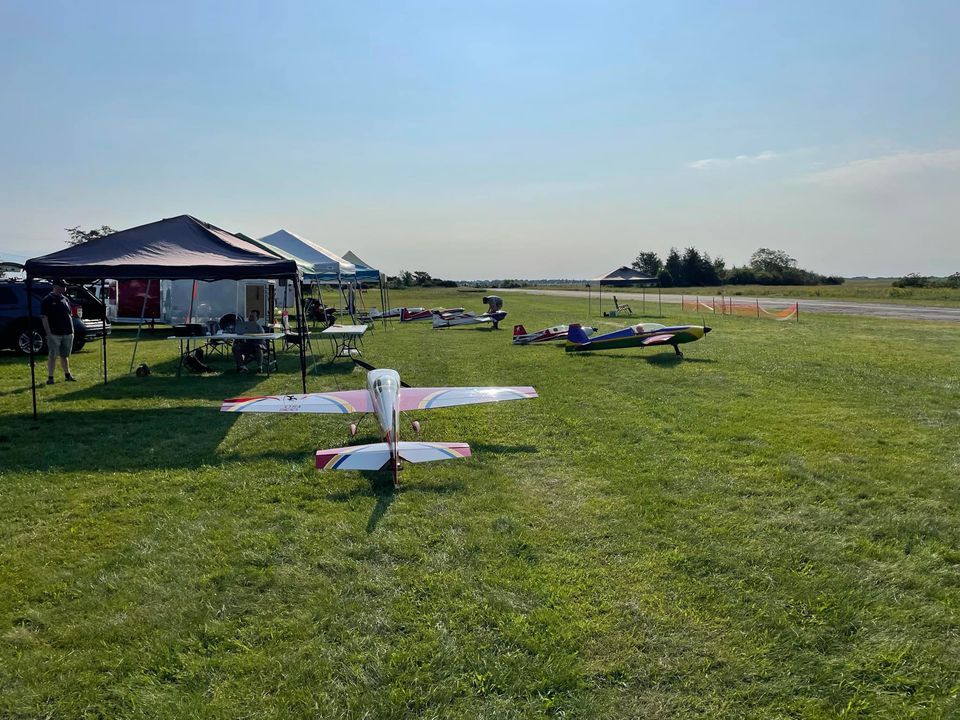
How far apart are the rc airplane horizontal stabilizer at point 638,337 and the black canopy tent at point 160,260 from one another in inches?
289

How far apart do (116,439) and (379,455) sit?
3.96m

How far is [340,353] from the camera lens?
43.7 ft

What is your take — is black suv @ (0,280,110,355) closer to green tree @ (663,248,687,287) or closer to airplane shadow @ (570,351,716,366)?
airplane shadow @ (570,351,716,366)

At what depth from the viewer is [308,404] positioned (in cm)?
661

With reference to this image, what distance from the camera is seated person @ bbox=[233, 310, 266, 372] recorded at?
37.6 feet

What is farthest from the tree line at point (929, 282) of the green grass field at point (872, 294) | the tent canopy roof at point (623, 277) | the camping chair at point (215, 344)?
the camping chair at point (215, 344)

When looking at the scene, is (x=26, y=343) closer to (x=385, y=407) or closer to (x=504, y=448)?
(x=385, y=407)

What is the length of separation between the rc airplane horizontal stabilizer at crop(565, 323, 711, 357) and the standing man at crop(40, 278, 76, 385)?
10521 millimetres

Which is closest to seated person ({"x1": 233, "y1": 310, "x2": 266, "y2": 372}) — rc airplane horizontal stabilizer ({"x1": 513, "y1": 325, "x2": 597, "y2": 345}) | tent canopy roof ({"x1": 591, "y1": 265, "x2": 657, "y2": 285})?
rc airplane horizontal stabilizer ({"x1": 513, "y1": 325, "x2": 597, "y2": 345})

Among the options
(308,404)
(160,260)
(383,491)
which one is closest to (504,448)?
(383,491)

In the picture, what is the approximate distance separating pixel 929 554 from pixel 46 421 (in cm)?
966

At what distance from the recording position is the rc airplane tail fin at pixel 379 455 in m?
4.62

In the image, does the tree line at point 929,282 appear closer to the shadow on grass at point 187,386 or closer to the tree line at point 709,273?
the tree line at point 709,273

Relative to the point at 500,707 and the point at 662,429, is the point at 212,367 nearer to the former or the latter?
the point at 662,429
